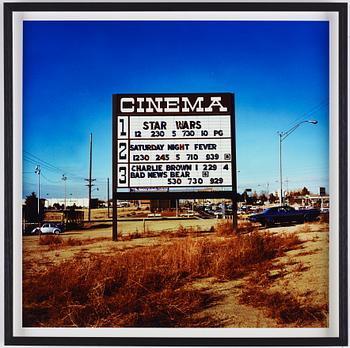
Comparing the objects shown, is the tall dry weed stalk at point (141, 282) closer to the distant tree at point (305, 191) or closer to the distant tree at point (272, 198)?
the distant tree at point (272, 198)

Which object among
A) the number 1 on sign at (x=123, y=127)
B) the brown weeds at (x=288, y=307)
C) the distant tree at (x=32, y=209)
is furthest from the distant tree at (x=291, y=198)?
the distant tree at (x=32, y=209)

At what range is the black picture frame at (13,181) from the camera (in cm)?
493

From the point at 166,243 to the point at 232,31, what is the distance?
2251mm

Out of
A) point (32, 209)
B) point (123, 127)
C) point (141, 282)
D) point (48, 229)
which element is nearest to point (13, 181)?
point (32, 209)

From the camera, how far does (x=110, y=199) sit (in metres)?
5.33

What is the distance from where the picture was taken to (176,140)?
17.1ft

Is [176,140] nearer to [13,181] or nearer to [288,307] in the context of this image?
[13,181]

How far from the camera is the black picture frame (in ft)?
16.2

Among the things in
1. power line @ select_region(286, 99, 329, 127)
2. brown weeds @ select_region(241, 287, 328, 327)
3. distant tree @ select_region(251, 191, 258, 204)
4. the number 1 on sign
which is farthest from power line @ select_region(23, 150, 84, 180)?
power line @ select_region(286, 99, 329, 127)

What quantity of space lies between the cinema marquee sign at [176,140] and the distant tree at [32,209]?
86 centimetres

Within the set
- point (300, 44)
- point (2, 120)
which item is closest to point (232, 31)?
point (300, 44)

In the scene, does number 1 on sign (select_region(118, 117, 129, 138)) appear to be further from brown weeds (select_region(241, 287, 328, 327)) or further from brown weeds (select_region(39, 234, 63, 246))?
brown weeds (select_region(241, 287, 328, 327))

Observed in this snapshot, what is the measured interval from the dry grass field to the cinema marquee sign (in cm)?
51

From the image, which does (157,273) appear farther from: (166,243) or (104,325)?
(104,325)
